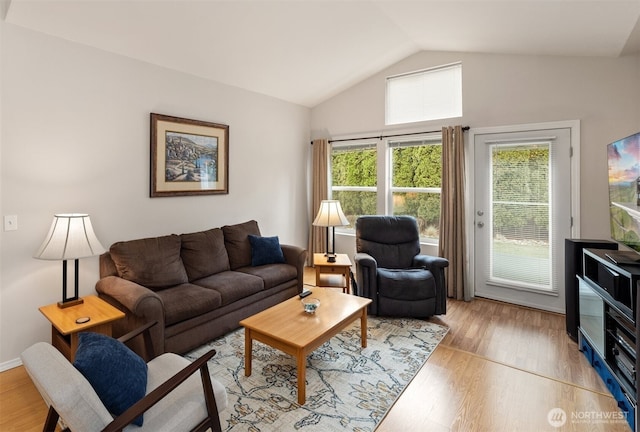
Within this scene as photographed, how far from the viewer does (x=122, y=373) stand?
1.42 meters

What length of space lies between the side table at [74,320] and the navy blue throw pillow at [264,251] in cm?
155

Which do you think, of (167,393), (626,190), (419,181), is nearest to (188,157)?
(167,393)

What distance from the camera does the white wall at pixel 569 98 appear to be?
127 inches

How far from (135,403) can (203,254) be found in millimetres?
2098

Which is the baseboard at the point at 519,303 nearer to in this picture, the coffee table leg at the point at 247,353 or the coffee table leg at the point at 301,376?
the coffee table leg at the point at 301,376

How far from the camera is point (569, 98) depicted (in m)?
3.45

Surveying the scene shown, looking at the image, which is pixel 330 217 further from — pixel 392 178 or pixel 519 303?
pixel 519 303

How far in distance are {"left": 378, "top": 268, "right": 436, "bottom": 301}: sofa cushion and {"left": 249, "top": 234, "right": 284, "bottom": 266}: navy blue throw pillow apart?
1.23 metres

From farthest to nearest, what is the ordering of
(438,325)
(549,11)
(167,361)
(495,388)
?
(438,325), (549,11), (495,388), (167,361)

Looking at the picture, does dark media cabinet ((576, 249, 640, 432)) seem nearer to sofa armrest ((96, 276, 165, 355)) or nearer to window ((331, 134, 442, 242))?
window ((331, 134, 442, 242))

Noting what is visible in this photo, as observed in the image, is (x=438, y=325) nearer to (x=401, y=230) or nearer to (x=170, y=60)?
(x=401, y=230)

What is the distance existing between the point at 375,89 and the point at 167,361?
14.3 feet

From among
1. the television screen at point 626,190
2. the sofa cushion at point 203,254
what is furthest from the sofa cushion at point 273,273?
the television screen at point 626,190

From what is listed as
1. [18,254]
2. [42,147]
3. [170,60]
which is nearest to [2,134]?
[42,147]
